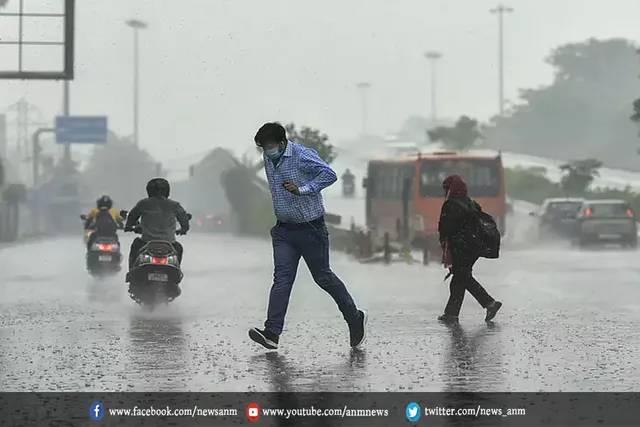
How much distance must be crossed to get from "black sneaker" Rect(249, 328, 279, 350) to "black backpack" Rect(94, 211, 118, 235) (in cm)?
1050

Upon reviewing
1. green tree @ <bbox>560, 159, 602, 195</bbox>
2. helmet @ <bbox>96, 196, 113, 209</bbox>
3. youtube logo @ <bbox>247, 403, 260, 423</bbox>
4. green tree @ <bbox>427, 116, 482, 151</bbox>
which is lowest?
youtube logo @ <bbox>247, 403, 260, 423</bbox>

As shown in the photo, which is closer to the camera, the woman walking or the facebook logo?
the facebook logo

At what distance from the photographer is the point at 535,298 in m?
19.2

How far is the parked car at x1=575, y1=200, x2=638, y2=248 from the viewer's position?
134 feet

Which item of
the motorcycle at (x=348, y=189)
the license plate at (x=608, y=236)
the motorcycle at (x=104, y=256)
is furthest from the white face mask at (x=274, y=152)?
the motorcycle at (x=348, y=189)

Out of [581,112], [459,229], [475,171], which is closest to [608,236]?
[475,171]

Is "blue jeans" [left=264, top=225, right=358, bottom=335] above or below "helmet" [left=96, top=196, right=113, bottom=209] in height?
below

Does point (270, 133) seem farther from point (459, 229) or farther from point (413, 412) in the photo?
point (459, 229)

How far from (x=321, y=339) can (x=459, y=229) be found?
2.34m

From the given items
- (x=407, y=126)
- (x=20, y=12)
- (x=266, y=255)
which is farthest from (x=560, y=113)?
(x=20, y=12)

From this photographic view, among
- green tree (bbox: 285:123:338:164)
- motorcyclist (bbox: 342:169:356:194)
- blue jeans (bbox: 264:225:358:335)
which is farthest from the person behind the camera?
motorcyclist (bbox: 342:169:356:194)

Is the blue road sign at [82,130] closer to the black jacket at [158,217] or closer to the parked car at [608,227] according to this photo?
the parked car at [608,227]

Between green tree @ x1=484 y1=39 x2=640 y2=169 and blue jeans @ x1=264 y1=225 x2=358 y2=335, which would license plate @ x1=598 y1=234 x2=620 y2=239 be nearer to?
blue jeans @ x1=264 y1=225 x2=358 y2=335

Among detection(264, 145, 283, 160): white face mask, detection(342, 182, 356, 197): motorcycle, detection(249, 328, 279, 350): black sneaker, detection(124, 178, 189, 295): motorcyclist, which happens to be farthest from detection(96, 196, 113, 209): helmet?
detection(342, 182, 356, 197): motorcycle
